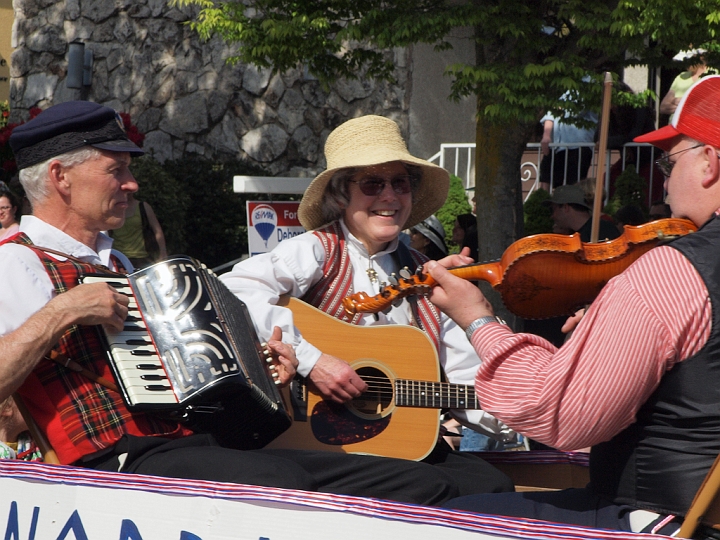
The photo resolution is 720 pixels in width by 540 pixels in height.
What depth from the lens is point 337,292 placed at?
3.56m

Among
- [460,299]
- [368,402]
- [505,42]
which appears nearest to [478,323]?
[460,299]

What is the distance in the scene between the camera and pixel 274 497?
7.09 feet

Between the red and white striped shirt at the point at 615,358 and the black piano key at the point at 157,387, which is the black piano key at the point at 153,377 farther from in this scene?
the red and white striped shirt at the point at 615,358

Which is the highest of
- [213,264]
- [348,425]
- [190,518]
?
[190,518]

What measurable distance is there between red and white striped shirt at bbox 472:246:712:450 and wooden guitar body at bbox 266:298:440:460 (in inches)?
51.7

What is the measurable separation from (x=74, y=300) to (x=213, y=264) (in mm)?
9427

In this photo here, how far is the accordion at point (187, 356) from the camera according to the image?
2508 millimetres

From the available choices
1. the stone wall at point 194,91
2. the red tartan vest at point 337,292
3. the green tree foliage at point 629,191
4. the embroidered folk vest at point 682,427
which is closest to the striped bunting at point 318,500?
the embroidered folk vest at point 682,427

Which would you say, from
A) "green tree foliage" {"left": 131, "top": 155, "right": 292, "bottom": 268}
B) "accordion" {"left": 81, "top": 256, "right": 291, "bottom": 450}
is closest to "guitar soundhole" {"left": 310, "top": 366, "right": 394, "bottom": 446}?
"accordion" {"left": 81, "top": 256, "right": 291, "bottom": 450}

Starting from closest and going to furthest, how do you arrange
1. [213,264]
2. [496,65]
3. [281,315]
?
[281,315]
[496,65]
[213,264]

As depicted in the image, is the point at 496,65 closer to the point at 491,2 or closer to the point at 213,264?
the point at 491,2

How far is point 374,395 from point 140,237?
4.98 metres

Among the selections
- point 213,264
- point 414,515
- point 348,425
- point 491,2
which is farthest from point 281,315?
point 213,264

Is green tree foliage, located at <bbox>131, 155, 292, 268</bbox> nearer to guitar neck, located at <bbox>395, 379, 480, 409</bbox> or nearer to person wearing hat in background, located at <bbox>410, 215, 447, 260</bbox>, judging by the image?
person wearing hat in background, located at <bbox>410, 215, 447, 260</bbox>
